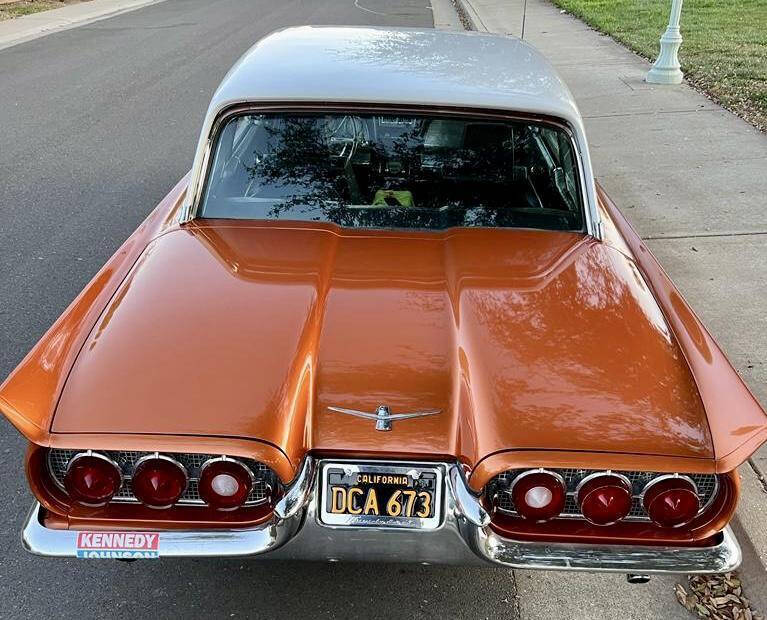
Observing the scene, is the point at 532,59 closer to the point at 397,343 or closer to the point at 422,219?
the point at 422,219

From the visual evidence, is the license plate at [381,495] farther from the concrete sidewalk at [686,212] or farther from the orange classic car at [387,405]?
the concrete sidewalk at [686,212]

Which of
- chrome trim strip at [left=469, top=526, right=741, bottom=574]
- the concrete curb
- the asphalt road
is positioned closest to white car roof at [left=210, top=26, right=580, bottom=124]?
chrome trim strip at [left=469, top=526, right=741, bottom=574]

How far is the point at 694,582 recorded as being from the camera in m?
2.71

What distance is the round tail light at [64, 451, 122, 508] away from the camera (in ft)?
6.73

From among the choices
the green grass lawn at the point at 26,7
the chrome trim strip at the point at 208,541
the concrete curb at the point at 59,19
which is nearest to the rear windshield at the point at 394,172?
the chrome trim strip at the point at 208,541

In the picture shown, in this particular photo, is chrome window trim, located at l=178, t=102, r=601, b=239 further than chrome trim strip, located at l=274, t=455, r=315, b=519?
Yes

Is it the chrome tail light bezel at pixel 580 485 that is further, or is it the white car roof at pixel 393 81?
the white car roof at pixel 393 81

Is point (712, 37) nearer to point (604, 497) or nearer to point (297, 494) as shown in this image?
point (604, 497)

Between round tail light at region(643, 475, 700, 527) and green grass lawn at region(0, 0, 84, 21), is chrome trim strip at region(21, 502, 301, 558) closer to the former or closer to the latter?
round tail light at region(643, 475, 700, 527)

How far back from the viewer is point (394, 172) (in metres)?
3.21

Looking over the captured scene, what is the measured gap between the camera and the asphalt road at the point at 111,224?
269cm

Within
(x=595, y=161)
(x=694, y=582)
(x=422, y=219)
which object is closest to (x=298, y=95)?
(x=422, y=219)

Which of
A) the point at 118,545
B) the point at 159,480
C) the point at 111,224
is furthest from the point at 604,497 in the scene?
the point at 111,224

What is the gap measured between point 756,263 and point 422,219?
10.2 ft
